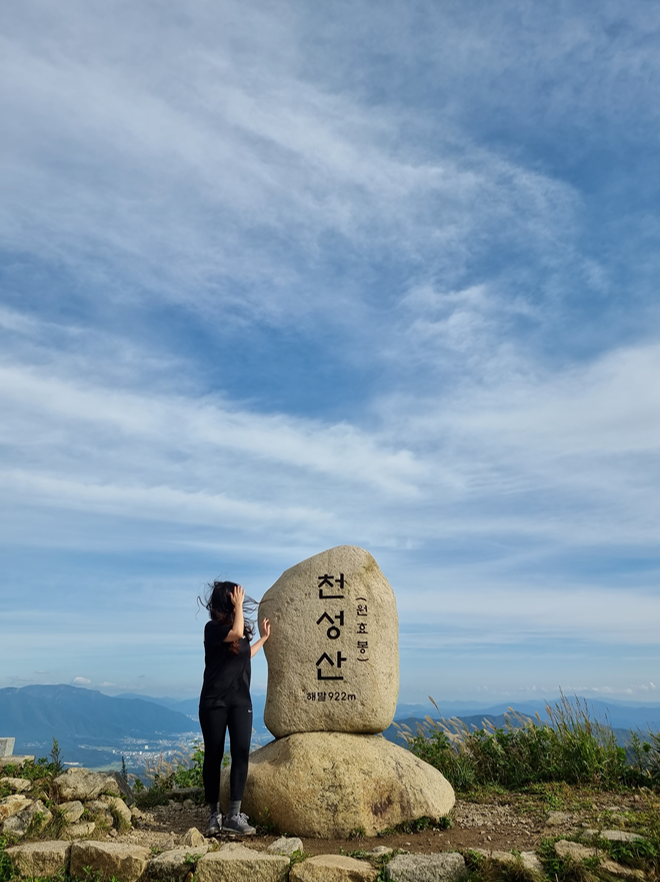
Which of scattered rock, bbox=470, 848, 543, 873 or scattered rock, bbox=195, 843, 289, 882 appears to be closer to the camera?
scattered rock, bbox=470, 848, 543, 873

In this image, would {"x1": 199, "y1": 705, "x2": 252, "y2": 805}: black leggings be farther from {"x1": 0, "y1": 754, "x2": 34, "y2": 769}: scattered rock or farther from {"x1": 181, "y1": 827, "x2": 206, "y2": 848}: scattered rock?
{"x1": 0, "y1": 754, "x2": 34, "y2": 769}: scattered rock

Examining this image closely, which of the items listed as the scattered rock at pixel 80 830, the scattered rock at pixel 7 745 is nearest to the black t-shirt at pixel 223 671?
the scattered rock at pixel 80 830

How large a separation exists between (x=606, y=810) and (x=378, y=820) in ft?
9.51

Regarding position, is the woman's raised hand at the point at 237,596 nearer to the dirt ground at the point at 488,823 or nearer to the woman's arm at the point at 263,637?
the woman's arm at the point at 263,637

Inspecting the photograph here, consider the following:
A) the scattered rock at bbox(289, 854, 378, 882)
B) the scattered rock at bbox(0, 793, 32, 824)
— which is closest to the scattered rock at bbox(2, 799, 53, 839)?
the scattered rock at bbox(0, 793, 32, 824)

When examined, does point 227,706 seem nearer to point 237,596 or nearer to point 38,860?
point 237,596

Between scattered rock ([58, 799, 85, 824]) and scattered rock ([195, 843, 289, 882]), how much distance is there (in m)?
2.39

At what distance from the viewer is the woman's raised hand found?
356 inches

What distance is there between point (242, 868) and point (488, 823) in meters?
3.74

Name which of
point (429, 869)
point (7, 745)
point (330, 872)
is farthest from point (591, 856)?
point (7, 745)

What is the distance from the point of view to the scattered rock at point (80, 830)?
8195mm

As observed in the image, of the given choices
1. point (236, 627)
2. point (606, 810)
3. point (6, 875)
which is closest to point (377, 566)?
point (236, 627)

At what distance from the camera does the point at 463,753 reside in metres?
12.3

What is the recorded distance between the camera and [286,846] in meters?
7.77
